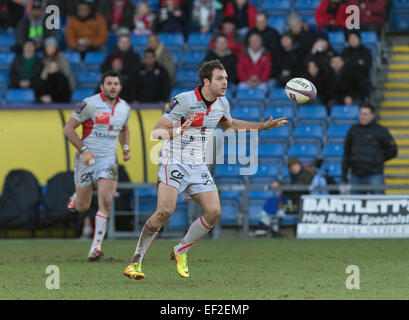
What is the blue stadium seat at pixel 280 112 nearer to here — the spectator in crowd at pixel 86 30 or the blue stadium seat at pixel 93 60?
the blue stadium seat at pixel 93 60

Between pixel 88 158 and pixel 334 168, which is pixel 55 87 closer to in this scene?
pixel 334 168

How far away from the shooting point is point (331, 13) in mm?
21016

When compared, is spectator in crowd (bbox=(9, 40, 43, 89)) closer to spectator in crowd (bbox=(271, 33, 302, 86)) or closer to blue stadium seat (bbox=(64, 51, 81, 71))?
blue stadium seat (bbox=(64, 51, 81, 71))

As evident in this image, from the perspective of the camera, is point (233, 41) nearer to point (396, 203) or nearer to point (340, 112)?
point (340, 112)

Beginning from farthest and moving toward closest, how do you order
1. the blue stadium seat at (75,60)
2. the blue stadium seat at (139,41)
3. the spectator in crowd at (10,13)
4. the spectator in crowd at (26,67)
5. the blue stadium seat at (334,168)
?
the spectator in crowd at (10,13) → the blue stadium seat at (139,41) → the blue stadium seat at (75,60) → the spectator in crowd at (26,67) → the blue stadium seat at (334,168)

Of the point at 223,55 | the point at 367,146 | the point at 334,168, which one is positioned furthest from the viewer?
the point at 223,55

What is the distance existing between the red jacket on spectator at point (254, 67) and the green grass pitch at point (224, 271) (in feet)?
15.1

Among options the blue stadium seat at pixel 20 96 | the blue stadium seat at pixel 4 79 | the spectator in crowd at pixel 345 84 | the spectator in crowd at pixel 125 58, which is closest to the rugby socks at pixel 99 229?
the spectator in crowd at pixel 125 58

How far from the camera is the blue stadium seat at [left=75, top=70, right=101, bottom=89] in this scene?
70.4 ft

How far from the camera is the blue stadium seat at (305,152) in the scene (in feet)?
62.3

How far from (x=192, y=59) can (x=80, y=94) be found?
2.57 metres

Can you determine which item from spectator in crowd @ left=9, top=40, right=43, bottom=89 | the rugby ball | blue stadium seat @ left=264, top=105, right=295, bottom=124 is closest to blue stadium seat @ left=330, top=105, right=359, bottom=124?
blue stadium seat @ left=264, top=105, right=295, bottom=124

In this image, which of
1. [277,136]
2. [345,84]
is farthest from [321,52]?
[277,136]
